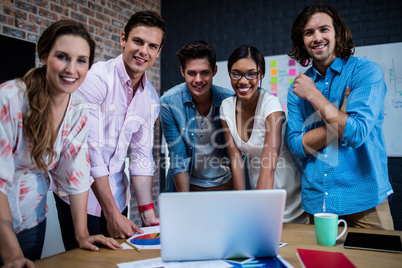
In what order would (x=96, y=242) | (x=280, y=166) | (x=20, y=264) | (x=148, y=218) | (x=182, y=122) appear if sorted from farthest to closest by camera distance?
(x=182, y=122)
(x=280, y=166)
(x=148, y=218)
(x=96, y=242)
(x=20, y=264)

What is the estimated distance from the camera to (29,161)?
1.26 m

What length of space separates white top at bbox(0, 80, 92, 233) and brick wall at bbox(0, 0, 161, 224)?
1976 millimetres

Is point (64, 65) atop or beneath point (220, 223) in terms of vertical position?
atop

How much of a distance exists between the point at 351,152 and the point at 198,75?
3.26ft

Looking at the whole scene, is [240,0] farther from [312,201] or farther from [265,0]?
[312,201]

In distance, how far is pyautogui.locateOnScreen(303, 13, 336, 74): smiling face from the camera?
1811 millimetres

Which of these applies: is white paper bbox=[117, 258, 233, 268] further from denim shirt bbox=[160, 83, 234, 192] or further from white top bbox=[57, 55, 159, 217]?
denim shirt bbox=[160, 83, 234, 192]

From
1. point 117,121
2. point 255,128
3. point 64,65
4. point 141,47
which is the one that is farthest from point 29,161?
point 255,128

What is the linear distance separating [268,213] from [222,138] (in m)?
1.28

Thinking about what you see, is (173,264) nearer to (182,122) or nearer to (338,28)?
(182,122)

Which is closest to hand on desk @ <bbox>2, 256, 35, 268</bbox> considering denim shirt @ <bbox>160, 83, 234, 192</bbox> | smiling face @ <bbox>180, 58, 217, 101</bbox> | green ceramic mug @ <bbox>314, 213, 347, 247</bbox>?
green ceramic mug @ <bbox>314, 213, 347, 247</bbox>

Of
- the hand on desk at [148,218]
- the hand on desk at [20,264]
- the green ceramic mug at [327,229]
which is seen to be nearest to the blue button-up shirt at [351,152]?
the green ceramic mug at [327,229]

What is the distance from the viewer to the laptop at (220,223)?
3.18 feet

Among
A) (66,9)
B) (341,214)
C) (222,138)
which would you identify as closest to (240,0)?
(66,9)
